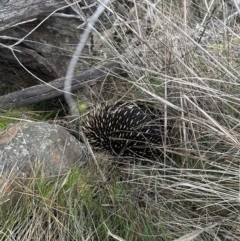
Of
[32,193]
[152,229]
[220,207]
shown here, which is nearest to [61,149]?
[32,193]

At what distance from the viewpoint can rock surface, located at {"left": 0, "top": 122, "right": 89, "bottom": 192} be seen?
161 centimetres

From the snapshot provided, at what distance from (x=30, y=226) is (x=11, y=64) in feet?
3.16

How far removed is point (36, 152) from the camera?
168cm

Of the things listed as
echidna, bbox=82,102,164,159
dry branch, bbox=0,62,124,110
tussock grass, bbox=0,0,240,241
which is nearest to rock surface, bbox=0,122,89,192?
tussock grass, bbox=0,0,240,241

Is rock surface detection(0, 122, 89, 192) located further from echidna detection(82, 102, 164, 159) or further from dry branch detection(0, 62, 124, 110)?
dry branch detection(0, 62, 124, 110)

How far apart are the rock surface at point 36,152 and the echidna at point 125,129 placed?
165 mm

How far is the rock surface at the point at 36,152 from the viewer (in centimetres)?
161

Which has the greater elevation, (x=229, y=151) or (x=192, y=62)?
(x=192, y=62)

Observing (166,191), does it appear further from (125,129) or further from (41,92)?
(41,92)

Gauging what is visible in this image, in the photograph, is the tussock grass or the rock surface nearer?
the tussock grass

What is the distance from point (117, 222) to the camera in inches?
61.0

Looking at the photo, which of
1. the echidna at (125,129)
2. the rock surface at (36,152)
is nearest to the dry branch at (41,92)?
the echidna at (125,129)

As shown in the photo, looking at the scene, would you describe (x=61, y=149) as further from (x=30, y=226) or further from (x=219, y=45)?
(x=219, y=45)

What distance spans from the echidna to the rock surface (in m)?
0.16
